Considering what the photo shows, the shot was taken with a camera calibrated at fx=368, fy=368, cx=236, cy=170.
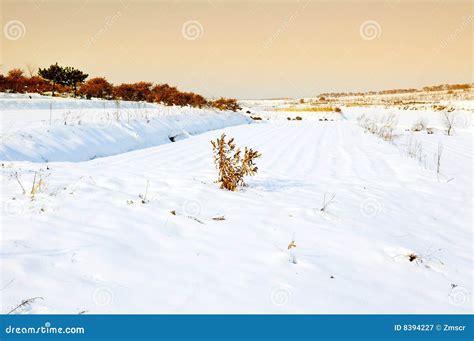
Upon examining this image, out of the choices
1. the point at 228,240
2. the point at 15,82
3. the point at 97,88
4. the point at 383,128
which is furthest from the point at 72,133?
the point at 97,88

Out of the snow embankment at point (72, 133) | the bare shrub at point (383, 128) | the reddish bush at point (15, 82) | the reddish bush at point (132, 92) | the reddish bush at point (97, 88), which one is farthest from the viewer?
the reddish bush at point (132, 92)

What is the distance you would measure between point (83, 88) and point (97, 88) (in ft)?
2.23

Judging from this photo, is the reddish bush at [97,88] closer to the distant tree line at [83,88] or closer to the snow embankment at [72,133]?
the distant tree line at [83,88]

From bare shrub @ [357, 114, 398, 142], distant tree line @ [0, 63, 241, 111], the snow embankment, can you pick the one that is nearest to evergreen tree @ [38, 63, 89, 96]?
distant tree line @ [0, 63, 241, 111]

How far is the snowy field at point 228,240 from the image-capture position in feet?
7.23

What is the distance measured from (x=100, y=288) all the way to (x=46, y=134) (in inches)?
226

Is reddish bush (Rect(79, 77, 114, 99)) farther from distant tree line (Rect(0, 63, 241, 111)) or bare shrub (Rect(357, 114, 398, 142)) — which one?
bare shrub (Rect(357, 114, 398, 142))

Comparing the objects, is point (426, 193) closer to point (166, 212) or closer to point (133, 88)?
point (166, 212)

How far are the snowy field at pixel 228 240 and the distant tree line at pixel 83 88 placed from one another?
11677 millimetres

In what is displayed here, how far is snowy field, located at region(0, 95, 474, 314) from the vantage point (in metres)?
2.20

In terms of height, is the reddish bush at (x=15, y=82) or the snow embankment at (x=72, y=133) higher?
the reddish bush at (x=15, y=82)

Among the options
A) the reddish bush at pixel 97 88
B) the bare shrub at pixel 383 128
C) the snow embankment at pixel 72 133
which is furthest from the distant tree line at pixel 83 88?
the bare shrub at pixel 383 128

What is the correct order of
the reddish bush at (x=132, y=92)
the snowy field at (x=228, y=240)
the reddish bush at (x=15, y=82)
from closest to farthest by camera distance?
the snowy field at (x=228, y=240) → the reddish bush at (x=15, y=82) → the reddish bush at (x=132, y=92)
